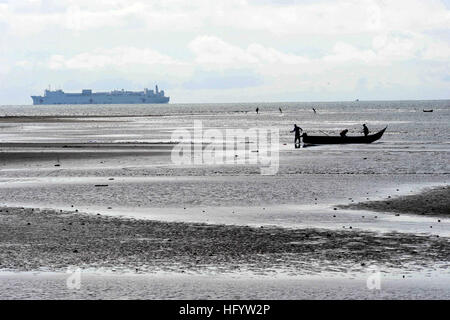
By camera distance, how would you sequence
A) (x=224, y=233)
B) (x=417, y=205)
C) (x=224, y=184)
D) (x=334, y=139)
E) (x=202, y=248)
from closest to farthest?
(x=202, y=248) → (x=224, y=233) → (x=417, y=205) → (x=224, y=184) → (x=334, y=139)

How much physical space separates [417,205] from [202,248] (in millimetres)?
9653

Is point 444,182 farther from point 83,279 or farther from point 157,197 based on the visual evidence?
point 83,279

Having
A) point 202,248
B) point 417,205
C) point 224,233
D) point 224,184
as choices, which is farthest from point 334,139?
point 202,248

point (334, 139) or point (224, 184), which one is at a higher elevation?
point (334, 139)

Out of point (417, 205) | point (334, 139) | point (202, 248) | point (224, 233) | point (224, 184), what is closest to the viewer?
point (202, 248)

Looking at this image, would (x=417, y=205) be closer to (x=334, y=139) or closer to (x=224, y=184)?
(x=224, y=184)

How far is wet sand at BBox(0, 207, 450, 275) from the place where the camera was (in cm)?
1450

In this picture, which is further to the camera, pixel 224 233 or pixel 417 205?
pixel 417 205

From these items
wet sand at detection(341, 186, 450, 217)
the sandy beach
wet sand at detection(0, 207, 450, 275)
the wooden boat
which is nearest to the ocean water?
the sandy beach

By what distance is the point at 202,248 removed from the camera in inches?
640

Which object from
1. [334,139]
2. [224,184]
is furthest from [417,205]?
[334,139]
